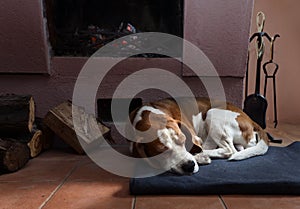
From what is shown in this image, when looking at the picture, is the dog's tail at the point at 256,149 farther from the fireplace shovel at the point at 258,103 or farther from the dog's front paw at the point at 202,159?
the fireplace shovel at the point at 258,103

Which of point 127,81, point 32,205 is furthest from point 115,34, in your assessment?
point 32,205

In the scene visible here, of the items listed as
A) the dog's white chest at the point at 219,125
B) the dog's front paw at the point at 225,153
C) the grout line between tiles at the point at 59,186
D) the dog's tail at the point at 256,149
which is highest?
the dog's white chest at the point at 219,125

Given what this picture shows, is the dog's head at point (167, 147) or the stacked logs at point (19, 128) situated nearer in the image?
the dog's head at point (167, 147)

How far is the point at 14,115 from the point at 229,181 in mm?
1174

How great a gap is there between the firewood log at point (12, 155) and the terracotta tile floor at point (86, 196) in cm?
4

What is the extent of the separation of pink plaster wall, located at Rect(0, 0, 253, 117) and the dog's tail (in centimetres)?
41

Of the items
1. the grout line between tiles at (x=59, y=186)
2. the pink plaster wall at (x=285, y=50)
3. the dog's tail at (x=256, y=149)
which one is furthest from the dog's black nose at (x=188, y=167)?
the pink plaster wall at (x=285, y=50)

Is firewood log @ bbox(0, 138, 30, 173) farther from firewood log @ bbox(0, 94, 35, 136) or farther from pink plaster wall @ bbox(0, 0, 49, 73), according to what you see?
pink plaster wall @ bbox(0, 0, 49, 73)

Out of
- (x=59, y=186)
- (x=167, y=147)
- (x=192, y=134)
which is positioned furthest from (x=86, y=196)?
(x=192, y=134)

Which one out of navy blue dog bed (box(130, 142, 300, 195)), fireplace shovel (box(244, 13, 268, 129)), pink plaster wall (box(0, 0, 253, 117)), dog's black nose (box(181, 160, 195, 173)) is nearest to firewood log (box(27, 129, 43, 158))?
pink plaster wall (box(0, 0, 253, 117))

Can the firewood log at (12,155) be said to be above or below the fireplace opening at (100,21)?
below

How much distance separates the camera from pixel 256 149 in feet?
4.91

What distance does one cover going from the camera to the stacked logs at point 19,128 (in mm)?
1400

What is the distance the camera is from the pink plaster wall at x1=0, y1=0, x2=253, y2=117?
169cm
